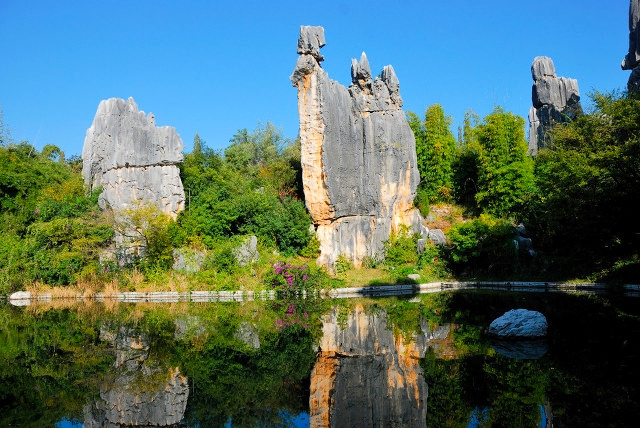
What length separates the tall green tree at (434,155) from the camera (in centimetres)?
3047

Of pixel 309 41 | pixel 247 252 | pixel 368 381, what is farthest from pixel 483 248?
pixel 368 381

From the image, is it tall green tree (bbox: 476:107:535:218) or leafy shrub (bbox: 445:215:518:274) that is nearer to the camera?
leafy shrub (bbox: 445:215:518:274)

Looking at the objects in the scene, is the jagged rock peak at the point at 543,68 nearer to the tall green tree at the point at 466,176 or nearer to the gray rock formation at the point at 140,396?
the tall green tree at the point at 466,176

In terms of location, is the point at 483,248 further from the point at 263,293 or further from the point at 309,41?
the point at 309,41

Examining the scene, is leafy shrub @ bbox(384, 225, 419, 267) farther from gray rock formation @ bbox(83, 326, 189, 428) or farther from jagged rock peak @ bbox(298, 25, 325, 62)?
gray rock formation @ bbox(83, 326, 189, 428)

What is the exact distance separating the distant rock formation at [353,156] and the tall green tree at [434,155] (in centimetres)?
389

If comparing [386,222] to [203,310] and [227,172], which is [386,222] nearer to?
[227,172]

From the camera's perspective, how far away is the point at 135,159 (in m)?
25.2

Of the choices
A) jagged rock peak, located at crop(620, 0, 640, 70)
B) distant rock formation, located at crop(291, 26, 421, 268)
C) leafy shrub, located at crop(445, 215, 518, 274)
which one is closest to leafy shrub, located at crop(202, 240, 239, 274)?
distant rock formation, located at crop(291, 26, 421, 268)

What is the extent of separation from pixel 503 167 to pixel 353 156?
820 cm

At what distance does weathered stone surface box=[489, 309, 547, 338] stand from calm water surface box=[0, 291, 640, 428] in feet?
1.10

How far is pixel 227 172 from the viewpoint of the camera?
28.3m

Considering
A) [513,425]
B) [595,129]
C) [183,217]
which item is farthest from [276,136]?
[513,425]

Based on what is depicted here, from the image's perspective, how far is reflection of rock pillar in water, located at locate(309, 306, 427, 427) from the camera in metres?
6.94
